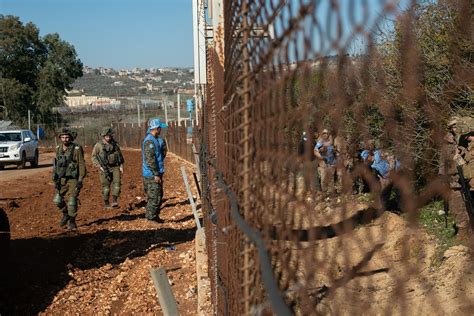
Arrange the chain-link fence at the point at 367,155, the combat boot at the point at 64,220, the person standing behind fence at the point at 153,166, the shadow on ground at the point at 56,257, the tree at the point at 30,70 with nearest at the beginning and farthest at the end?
the chain-link fence at the point at 367,155, the shadow on ground at the point at 56,257, the person standing behind fence at the point at 153,166, the combat boot at the point at 64,220, the tree at the point at 30,70

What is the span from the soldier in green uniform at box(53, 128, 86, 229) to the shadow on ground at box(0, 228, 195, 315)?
2.13 feet

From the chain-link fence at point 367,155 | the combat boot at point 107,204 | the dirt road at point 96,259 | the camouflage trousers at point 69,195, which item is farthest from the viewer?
the combat boot at point 107,204

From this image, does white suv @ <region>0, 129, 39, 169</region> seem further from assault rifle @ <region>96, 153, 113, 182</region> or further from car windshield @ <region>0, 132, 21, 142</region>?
assault rifle @ <region>96, 153, 113, 182</region>

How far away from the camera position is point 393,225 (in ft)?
2.65

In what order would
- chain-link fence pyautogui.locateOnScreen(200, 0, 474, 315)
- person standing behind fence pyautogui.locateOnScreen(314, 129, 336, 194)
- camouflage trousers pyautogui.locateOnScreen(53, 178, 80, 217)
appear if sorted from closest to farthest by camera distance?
chain-link fence pyautogui.locateOnScreen(200, 0, 474, 315)
person standing behind fence pyautogui.locateOnScreen(314, 129, 336, 194)
camouflage trousers pyautogui.locateOnScreen(53, 178, 80, 217)

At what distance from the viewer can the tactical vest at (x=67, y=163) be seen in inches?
401

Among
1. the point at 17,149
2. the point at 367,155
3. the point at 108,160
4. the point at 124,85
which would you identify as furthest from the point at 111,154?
the point at 124,85

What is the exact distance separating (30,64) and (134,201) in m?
49.0

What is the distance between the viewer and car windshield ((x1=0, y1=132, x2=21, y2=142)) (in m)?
27.0

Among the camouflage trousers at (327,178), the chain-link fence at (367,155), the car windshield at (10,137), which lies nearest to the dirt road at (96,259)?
the chain-link fence at (367,155)

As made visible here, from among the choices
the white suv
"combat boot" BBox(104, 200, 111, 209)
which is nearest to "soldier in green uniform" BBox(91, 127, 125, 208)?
"combat boot" BBox(104, 200, 111, 209)

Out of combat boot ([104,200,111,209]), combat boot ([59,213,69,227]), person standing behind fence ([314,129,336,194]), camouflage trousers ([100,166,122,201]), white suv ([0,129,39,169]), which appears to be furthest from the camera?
white suv ([0,129,39,169])

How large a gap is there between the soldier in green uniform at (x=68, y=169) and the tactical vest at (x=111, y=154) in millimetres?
1790

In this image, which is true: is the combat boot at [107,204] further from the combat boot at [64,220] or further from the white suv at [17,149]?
the white suv at [17,149]
